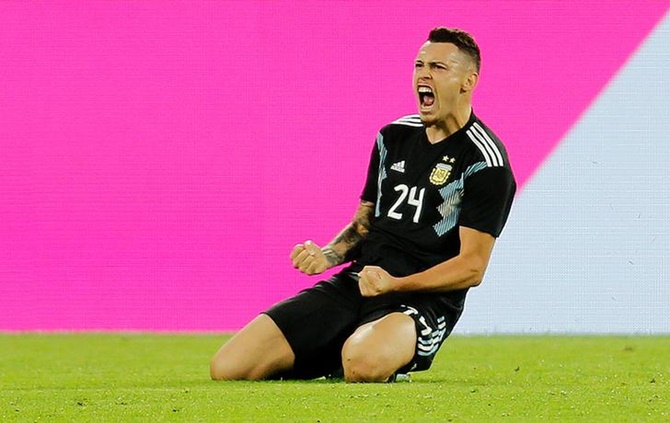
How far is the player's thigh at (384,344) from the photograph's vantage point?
143 inches

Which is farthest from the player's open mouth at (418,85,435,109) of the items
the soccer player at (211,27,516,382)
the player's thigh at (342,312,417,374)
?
the player's thigh at (342,312,417,374)

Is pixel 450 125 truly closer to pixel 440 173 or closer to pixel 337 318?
pixel 440 173

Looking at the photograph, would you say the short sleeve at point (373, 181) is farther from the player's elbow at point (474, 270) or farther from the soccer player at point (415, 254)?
the player's elbow at point (474, 270)

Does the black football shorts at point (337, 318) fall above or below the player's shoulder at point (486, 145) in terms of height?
below

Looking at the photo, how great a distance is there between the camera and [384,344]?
3641 millimetres

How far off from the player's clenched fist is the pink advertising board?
184 centimetres

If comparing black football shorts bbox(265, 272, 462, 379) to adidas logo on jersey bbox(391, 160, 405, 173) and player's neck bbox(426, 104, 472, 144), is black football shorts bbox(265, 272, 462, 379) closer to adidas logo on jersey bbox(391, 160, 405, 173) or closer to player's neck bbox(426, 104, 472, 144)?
adidas logo on jersey bbox(391, 160, 405, 173)

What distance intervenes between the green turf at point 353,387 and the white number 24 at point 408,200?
0.49 meters

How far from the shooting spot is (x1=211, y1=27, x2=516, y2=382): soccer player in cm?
373

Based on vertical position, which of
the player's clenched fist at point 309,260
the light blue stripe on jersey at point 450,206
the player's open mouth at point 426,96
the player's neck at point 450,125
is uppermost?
the player's open mouth at point 426,96

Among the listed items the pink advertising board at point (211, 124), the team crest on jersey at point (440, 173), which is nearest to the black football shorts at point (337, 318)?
the team crest on jersey at point (440, 173)

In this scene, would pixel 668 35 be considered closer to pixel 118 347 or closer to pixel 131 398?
pixel 118 347

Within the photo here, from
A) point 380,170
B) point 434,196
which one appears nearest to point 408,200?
point 434,196

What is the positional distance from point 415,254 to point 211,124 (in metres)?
2.18
